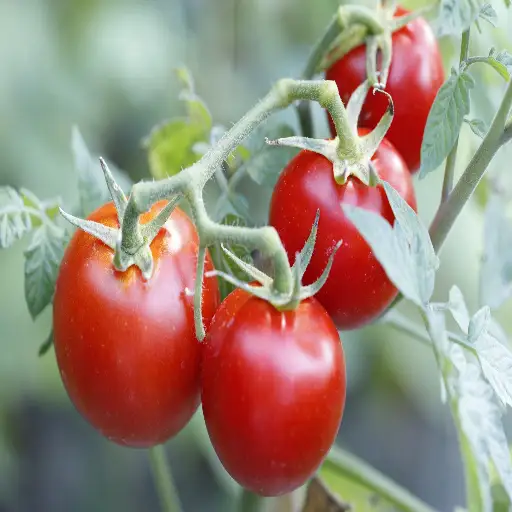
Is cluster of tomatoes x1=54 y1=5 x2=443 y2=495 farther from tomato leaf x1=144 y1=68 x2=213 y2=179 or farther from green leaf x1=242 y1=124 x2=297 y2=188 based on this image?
tomato leaf x1=144 y1=68 x2=213 y2=179

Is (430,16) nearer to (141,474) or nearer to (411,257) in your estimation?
(411,257)

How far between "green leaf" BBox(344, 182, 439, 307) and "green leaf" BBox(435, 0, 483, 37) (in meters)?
0.10

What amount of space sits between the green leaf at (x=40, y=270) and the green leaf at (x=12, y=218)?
13 millimetres

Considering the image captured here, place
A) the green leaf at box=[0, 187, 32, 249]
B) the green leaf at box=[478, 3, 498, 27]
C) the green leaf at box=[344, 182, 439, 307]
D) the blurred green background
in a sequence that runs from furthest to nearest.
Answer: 1. the blurred green background
2. the green leaf at box=[0, 187, 32, 249]
3. the green leaf at box=[478, 3, 498, 27]
4. the green leaf at box=[344, 182, 439, 307]

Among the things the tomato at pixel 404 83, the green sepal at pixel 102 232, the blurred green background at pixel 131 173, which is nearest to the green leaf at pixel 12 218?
the green sepal at pixel 102 232

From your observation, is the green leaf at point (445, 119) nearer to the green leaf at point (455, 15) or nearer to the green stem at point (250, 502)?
the green leaf at point (455, 15)

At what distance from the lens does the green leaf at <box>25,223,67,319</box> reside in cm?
67

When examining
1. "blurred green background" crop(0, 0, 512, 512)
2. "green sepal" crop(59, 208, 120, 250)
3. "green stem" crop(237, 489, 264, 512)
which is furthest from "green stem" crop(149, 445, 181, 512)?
"blurred green background" crop(0, 0, 512, 512)

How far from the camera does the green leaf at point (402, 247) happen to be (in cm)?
46

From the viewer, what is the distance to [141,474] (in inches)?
71.4

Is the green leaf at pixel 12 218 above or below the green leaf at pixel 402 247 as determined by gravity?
below

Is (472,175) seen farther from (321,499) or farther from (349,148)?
(321,499)

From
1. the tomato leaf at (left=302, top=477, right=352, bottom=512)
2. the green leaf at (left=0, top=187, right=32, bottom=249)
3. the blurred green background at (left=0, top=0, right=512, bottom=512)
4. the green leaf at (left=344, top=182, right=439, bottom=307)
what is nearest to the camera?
the green leaf at (left=344, top=182, right=439, bottom=307)

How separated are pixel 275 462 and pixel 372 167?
0.20m
